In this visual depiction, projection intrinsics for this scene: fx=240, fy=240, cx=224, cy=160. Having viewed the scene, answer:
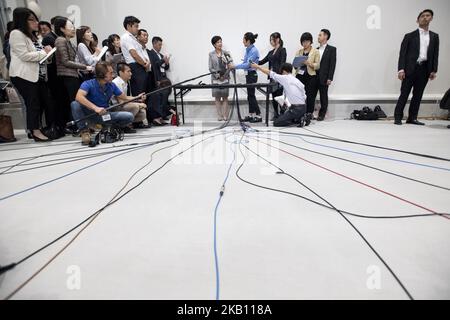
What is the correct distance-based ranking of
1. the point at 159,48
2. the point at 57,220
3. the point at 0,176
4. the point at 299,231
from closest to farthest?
the point at 299,231 → the point at 57,220 → the point at 0,176 → the point at 159,48

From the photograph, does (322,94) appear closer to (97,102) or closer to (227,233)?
(97,102)

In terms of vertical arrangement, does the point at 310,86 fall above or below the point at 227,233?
above

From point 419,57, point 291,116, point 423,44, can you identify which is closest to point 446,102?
point 419,57

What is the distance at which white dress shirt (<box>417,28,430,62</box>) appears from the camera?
11.1ft

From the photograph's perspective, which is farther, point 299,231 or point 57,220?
point 57,220

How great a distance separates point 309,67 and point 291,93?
106cm

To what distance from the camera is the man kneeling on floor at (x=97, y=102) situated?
2434 mm

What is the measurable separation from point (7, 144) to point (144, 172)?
7.01 feet

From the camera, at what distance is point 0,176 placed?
5.34 feet

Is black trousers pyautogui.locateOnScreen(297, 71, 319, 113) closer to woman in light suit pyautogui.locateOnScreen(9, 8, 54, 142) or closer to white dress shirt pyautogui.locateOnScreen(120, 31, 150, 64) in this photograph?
white dress shirt pyautogui.locateOnScreen(120, 31, 150, 64)

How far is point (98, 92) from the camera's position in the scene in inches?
100

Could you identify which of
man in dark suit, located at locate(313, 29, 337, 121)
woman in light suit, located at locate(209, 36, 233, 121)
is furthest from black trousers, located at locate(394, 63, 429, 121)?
woman in light suit, located at locate(209, 36, 233, 121)
